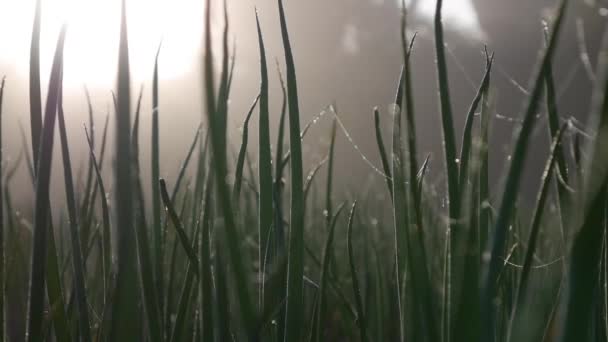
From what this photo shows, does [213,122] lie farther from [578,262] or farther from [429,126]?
[429,126]

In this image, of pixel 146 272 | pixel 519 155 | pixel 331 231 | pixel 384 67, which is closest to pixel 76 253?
pixel 146 272

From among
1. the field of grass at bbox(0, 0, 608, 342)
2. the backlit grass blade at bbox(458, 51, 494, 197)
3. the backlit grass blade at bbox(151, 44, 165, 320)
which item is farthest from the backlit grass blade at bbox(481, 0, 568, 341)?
the backlit grass blade at bbox(151, 44, 165, 320)

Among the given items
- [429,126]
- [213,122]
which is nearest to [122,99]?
[213,122]

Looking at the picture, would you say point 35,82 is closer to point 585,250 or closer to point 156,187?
point 156,187

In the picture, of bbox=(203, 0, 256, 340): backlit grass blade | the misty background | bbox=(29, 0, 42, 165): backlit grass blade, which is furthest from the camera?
the misty background

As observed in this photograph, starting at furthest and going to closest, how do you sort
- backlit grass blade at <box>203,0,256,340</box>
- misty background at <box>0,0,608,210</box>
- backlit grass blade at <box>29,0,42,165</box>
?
misty background at <box>0,0,608,210</box>, backlit grass blade at <box>29,0,42,165</box>, backlit grass blade at <box>203,0,256,340</box>

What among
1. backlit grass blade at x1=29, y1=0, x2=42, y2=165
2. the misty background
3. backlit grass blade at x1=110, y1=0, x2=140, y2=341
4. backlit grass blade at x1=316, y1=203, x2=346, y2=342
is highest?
the misty background

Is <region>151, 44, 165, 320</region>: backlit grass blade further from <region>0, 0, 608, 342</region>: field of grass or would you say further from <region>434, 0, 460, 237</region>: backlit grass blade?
<region>434, 0, 460, 237</region>: backlit grass blade
